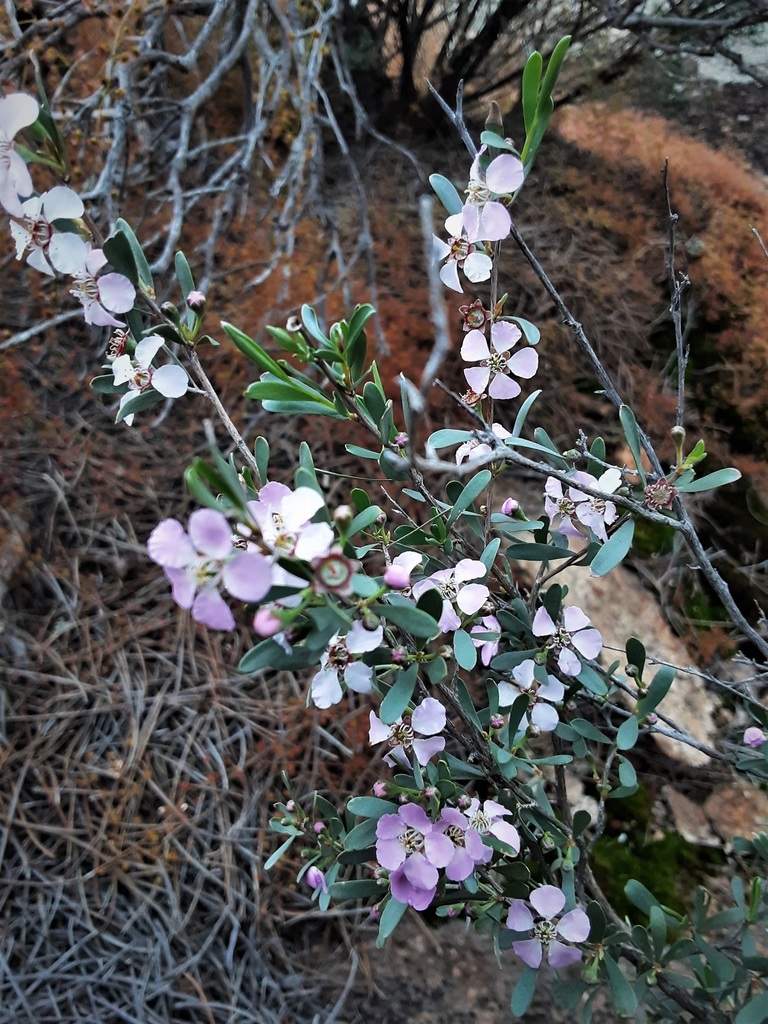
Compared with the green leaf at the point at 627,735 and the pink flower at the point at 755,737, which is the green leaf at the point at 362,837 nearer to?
the green leaf at the point at 627,735

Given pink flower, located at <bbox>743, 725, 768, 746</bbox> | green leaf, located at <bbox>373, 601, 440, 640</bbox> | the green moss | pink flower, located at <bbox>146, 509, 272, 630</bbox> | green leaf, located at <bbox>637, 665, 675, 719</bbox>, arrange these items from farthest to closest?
the green moss, pink flower, located at <bbox>743, 725, 768, 746</bbox>, green leaf, located at <bbox>637, 665, 675, 719</bbox>, green leaf, located at <bbox>373, 601, 440, 640</bbox>, pink flower, located at <bbox>146, 509, 272, 630</bbox>

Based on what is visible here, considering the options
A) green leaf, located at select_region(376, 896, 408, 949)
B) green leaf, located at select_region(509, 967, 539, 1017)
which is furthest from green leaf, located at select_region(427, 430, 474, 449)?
green leaf, located at select_region(509, 967, 539, 1017)

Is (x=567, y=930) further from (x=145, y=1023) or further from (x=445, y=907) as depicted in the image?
(x=145, y=1023)

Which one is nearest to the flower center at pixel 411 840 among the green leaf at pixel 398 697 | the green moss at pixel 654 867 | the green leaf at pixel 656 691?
the green leaf at pixel 398 697

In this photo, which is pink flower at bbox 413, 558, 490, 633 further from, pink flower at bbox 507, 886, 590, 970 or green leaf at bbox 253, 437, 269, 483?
pink flower at bbox 507, 886, 590, 970

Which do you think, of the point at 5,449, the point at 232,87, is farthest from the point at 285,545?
the point at 232,87
